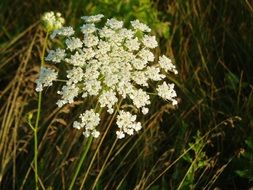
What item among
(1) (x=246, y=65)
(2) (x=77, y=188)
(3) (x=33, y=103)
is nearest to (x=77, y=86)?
(2) (x=77, y=188)

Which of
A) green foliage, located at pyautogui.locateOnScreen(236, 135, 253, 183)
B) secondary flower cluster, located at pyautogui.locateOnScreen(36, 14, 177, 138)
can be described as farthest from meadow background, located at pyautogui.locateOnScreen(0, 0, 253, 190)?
secondary flower cluster, located at pyautogui.locateOnScreen(36, 14, 177, 138)

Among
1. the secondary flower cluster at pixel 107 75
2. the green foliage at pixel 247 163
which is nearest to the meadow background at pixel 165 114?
the green foliage at pixel 247 163

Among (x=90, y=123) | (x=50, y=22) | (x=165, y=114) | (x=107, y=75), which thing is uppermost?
(x=165, y=114)

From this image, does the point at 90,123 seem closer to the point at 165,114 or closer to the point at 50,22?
the point at 50,22

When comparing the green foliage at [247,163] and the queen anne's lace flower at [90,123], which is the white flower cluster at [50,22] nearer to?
the queen anne's lace flower at [90,123]

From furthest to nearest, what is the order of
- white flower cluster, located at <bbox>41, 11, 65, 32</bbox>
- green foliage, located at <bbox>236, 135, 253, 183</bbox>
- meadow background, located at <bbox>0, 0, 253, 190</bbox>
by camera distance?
1. meadow background, located at <bbox>0, 0, 253, 190</bbox>
2. green foliage, located at <bbox>236, 135, 253, 183</bbox>
3. white flower cluster, located at <bbox>41, 11, 65, 32</bbox>

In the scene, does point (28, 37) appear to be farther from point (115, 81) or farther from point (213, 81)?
point (115, 81)

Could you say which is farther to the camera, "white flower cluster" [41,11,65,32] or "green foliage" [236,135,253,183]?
"green foliage" [236,135,253,183]

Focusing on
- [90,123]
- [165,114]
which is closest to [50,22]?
[90,123]

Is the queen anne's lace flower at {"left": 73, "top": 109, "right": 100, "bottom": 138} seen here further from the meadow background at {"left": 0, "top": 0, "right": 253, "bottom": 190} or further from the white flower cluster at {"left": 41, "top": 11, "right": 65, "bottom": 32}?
the meadow background at {"left": 0, "top": 0, "right": 253, "bottom": 190}
